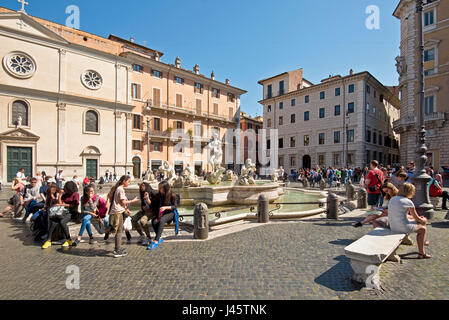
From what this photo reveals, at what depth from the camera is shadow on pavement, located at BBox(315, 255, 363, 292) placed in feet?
10.8

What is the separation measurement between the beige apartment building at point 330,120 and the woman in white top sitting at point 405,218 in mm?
28647

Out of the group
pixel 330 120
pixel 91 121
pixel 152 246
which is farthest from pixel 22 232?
pixel 330 120

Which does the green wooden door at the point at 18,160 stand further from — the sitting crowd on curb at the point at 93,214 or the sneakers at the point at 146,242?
the sneakers at the point at 146,242

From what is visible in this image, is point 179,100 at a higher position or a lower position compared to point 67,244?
higher

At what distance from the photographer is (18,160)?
22.7 metres

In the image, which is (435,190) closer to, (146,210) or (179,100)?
(146,210)

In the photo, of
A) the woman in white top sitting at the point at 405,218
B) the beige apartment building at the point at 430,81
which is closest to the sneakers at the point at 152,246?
the woman in white top sitting at the point at 405,218

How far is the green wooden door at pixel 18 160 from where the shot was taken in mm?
22250

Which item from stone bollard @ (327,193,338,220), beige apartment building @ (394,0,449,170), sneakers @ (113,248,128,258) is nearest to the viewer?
sneakers @ (113,248,128,258)

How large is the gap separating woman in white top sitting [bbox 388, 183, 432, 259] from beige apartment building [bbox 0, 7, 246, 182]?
22.3 m

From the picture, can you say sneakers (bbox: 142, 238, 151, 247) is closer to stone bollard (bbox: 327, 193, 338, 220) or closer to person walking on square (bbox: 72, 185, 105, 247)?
person walking on square (bbox: 72, 185, 105, 247)

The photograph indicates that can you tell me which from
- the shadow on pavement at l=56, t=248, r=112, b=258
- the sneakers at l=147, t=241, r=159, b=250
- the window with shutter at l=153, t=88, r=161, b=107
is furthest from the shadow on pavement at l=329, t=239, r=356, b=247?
the window with shutter at l=153, t=88, r=161, b=107

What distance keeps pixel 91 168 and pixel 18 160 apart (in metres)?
6.26
